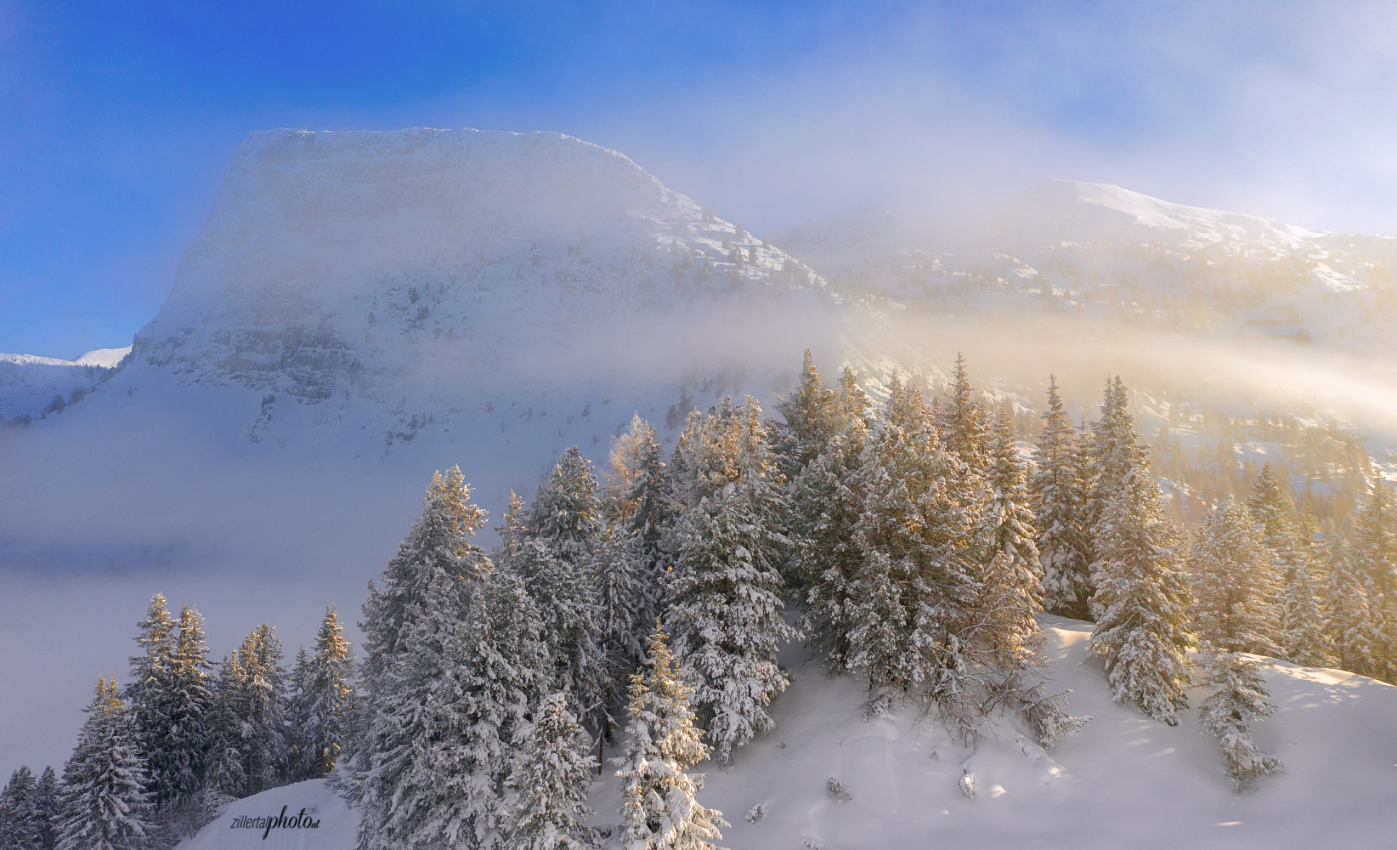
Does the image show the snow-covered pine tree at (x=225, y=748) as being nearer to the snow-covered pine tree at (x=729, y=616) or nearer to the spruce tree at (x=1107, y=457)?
the snow-covered pine tree at (x=729, y=616)

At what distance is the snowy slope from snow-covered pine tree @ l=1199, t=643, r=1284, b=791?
584 millimetres

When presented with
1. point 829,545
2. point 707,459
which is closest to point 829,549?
point 829,545

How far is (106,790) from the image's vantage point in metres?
35.5

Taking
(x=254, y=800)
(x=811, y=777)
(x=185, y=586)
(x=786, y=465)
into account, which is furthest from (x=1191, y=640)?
(x=185, y=586)

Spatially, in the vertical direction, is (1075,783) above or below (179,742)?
above

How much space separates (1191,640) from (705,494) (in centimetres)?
2144

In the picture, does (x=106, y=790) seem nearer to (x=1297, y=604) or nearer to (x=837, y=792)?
(x=837, y=792)

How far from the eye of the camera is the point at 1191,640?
25.9m

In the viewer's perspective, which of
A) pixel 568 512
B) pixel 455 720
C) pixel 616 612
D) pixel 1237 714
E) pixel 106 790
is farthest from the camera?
pixel 106 790

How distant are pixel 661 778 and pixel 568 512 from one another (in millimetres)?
16520

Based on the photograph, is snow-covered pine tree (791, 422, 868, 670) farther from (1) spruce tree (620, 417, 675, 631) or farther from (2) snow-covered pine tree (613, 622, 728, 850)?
(2) snow-covered pine tree (613, 622, 728, 850)

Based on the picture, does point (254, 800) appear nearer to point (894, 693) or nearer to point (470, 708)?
point (470, 708)

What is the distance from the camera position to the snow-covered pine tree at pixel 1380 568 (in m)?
32.6

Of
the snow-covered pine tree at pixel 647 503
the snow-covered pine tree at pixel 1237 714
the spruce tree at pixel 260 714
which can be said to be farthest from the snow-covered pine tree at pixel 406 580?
the snow-covered pine tree at pixel 1237 714
